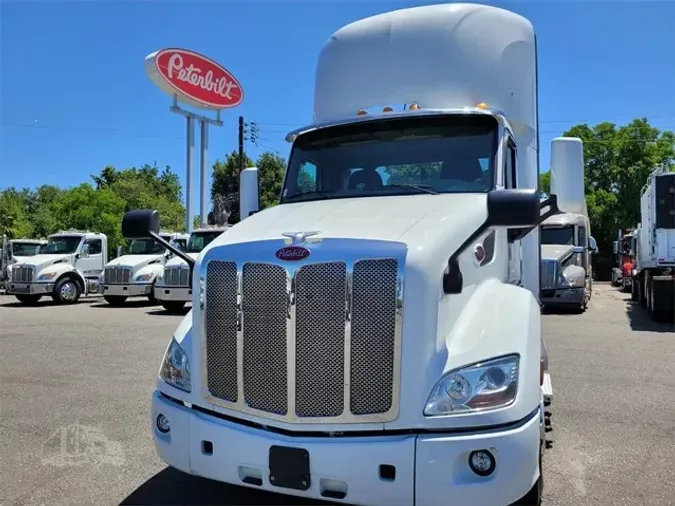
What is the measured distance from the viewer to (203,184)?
2905 cm

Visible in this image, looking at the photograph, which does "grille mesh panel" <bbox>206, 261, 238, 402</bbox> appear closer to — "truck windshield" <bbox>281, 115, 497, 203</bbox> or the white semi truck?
the white semi truck

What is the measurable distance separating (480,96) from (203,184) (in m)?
24.9

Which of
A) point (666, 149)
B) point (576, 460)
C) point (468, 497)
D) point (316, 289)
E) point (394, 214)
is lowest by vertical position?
point (576, 460)

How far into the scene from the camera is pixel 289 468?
3.25m

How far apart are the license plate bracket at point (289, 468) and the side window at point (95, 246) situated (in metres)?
20.1

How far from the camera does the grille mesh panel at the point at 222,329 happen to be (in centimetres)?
358

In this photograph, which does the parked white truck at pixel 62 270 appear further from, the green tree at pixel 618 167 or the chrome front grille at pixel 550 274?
the green tree at pixel 618 167

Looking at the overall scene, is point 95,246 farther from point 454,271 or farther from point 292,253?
point 454,271

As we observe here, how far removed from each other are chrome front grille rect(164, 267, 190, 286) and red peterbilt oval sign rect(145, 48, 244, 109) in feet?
38.4

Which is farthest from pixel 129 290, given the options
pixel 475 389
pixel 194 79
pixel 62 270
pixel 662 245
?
pixel 475 389

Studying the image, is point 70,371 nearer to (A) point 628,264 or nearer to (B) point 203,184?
(B) point 203,184

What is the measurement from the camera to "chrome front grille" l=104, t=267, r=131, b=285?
18.9 meters

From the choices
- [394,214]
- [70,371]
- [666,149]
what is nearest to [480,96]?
[394,214]

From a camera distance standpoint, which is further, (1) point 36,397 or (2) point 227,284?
(1) point 36,397
